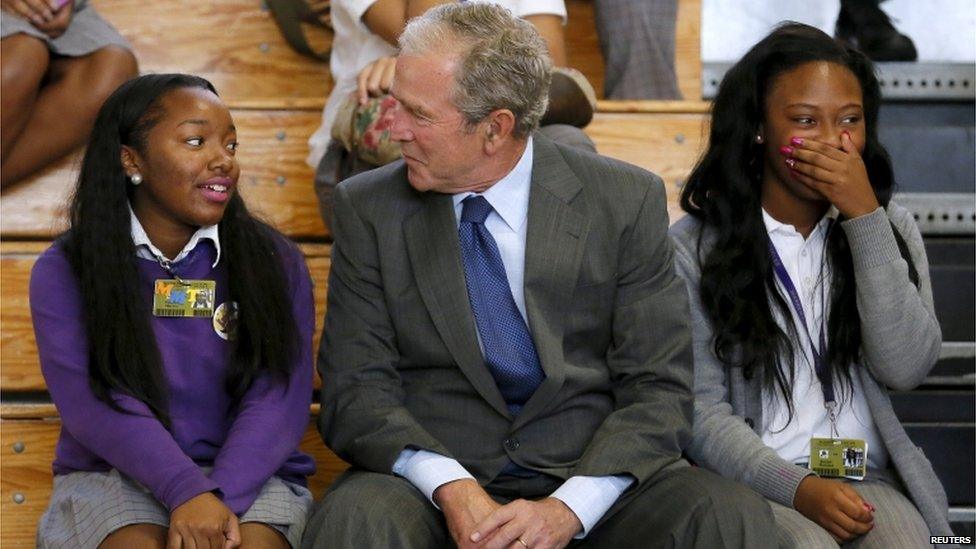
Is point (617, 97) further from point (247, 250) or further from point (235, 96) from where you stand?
point (247, 250)

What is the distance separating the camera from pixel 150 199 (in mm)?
2305

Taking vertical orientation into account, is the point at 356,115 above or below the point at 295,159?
above

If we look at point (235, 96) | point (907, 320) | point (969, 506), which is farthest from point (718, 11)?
point (907, 320)

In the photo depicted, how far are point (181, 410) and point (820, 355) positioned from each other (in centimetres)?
103

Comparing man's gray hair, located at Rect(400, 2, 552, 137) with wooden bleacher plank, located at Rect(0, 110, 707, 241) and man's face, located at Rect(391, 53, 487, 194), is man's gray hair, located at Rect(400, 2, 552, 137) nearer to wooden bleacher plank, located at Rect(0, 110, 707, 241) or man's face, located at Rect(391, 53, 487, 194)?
man's face, located at Rect(391, 53, 487, 194)

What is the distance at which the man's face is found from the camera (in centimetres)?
212

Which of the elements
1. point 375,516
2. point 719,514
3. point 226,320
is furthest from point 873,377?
point 226,320

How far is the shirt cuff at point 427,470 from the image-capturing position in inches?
78.5

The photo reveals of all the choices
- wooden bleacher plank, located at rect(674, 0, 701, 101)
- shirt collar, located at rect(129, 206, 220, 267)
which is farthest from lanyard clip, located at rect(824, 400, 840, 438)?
wooden bleacher plank, located at rect(674, 0, 701, 101)

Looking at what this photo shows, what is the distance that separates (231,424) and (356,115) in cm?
71

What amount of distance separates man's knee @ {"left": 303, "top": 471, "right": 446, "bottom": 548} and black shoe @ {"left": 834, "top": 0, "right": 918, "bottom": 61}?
2.20m

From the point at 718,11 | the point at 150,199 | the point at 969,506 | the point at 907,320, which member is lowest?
the point at 969,506

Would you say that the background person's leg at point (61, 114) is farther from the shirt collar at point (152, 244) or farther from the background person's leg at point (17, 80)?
the shirt collar at point (152, 244)

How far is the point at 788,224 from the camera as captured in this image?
239cm
